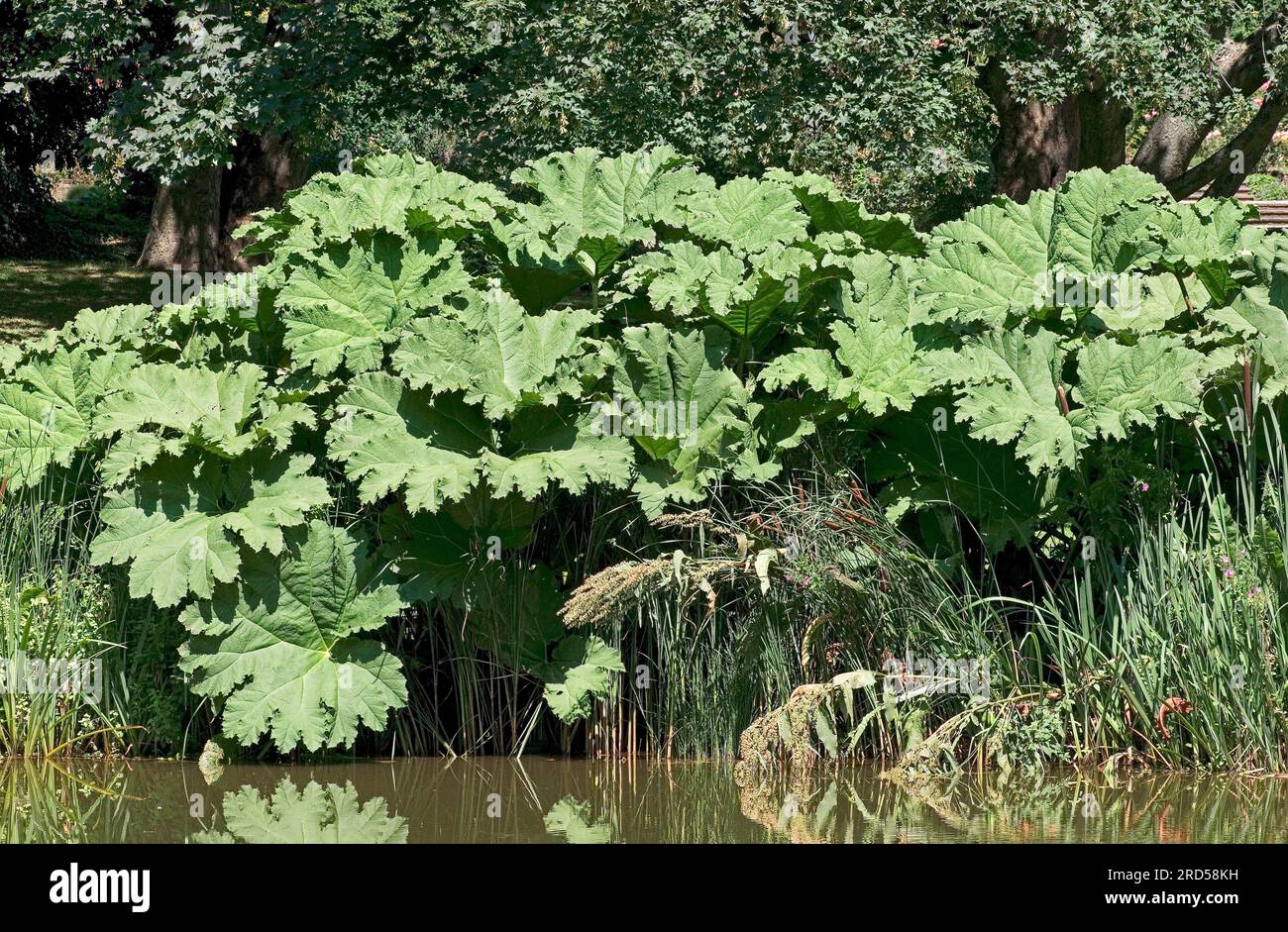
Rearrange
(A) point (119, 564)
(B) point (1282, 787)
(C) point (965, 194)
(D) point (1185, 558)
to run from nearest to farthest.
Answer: (B) point (1282, 787), (D) point (1185, 558), (A) point (119, 564), (C) point (965, 194)

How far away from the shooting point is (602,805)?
5.90 meters

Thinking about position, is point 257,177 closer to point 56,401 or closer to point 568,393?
point 56,401

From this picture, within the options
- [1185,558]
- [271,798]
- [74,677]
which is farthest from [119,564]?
[1185,558]

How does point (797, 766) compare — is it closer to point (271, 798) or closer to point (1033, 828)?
point (1033, 828)

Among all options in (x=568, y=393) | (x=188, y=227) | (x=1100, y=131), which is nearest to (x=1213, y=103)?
(x=1100, y=131)

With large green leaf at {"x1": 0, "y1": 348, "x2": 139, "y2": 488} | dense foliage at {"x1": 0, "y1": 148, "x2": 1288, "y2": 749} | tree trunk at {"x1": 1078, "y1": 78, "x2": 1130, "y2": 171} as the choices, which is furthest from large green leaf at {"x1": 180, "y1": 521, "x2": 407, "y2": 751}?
tree trunk at {"x1": 1078, "y1": 78, "x2": 1130, "y2": 171}

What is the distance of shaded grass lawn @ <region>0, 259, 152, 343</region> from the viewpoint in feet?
58.8

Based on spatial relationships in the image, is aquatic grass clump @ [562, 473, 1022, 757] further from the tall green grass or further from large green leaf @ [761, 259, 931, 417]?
the tall green grass

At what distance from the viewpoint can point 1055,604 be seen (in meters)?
6.51

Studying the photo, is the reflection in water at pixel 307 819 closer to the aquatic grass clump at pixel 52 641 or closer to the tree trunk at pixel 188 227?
the aquatic grass clump at pixel 52 641

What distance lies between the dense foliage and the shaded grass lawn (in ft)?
35.9

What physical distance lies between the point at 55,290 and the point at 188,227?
2.09 m

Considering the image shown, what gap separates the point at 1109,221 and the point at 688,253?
1828 mm

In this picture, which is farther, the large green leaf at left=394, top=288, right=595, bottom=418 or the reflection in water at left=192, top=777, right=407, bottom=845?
the large green leaf at left=394, top=288, right=595, bottom=418
